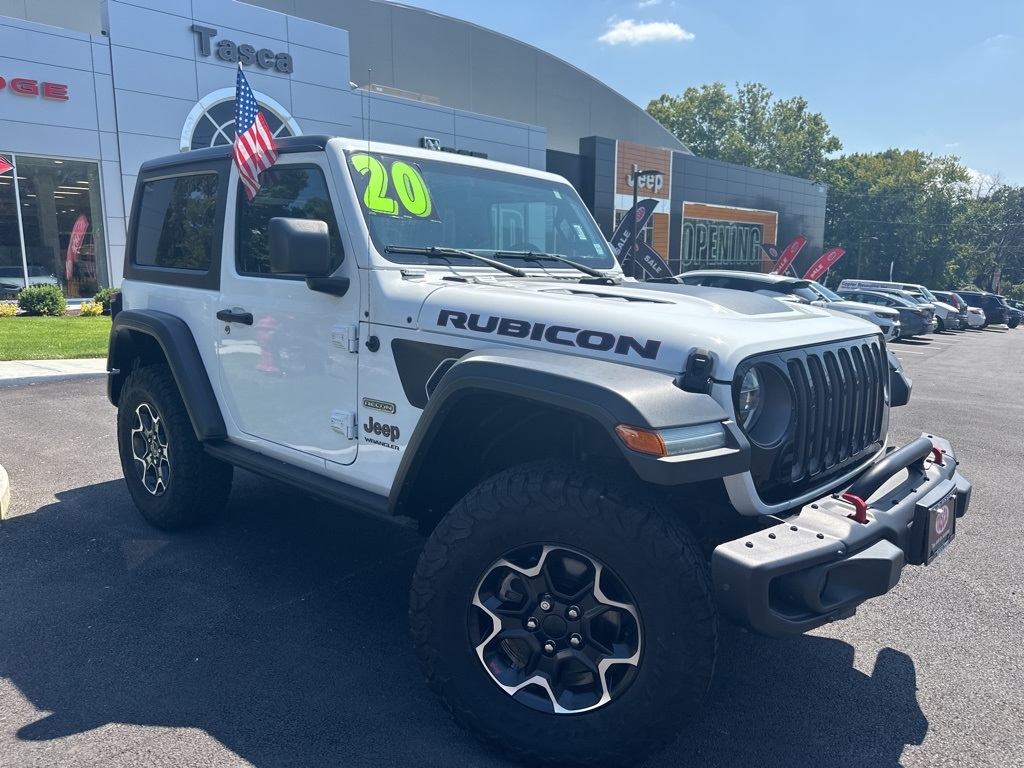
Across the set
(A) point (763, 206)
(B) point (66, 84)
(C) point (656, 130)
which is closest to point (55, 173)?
(B) point (66, 84)

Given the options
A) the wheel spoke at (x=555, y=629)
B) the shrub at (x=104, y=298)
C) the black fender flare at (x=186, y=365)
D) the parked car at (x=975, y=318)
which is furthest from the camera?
the parked car at (x=975, y=318)

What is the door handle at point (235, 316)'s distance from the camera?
3.72 metres

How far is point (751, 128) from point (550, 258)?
64.4 meters

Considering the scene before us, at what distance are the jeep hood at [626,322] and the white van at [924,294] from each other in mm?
23605

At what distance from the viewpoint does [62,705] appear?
110 inches

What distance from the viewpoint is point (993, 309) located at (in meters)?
34.1

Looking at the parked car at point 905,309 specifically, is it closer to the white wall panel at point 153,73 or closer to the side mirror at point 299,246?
the white wall panel at point 153,73

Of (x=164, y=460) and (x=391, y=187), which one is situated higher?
(x=391, y=187)

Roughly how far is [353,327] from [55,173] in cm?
1583

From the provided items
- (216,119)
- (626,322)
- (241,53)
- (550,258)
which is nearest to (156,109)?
(216,119)

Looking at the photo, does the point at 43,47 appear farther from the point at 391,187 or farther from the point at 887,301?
the point at 887,301

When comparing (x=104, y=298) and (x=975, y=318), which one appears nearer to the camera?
(x=104, y=298)

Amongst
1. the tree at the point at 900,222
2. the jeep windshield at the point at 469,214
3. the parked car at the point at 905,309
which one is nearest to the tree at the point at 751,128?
the tree at the point at 900,222

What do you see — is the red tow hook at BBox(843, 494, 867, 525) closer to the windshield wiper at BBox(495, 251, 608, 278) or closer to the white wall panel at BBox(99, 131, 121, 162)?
the windshield wiper at BBox(495, 251, 608, 278)
